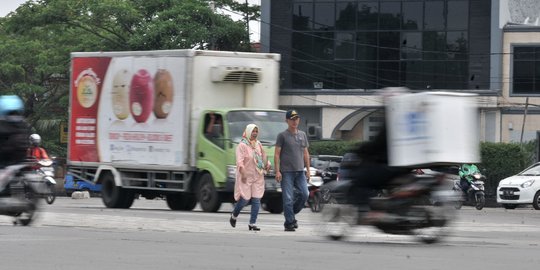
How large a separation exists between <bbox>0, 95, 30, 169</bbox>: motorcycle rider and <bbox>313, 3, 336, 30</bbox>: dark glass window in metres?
46.7

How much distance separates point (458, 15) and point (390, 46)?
3703 mm

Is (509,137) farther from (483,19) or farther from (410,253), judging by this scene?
(410,253)

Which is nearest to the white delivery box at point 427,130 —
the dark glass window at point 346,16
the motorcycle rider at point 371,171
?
the motorcycle rider at point 371,171

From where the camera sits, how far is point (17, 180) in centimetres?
1700

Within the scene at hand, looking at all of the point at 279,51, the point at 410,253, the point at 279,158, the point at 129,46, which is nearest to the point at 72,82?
the point at 279,158

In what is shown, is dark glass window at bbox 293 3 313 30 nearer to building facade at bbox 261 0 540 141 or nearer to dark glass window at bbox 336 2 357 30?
building facade at bbox 261 0 540 141

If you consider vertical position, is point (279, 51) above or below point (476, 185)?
above

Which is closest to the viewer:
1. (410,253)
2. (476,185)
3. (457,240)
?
(410,253)

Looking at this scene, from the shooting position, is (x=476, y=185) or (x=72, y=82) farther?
(x=476, y=185)

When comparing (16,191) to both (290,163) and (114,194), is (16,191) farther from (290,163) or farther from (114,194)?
(114,194)

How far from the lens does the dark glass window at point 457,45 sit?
198ft

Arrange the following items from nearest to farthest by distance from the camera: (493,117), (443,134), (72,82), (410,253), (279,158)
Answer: (410,253), (443,134), (279,158), (72,82), (493,117)

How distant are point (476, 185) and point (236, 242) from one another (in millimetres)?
21494

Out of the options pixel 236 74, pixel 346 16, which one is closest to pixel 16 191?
pixel 236 74
